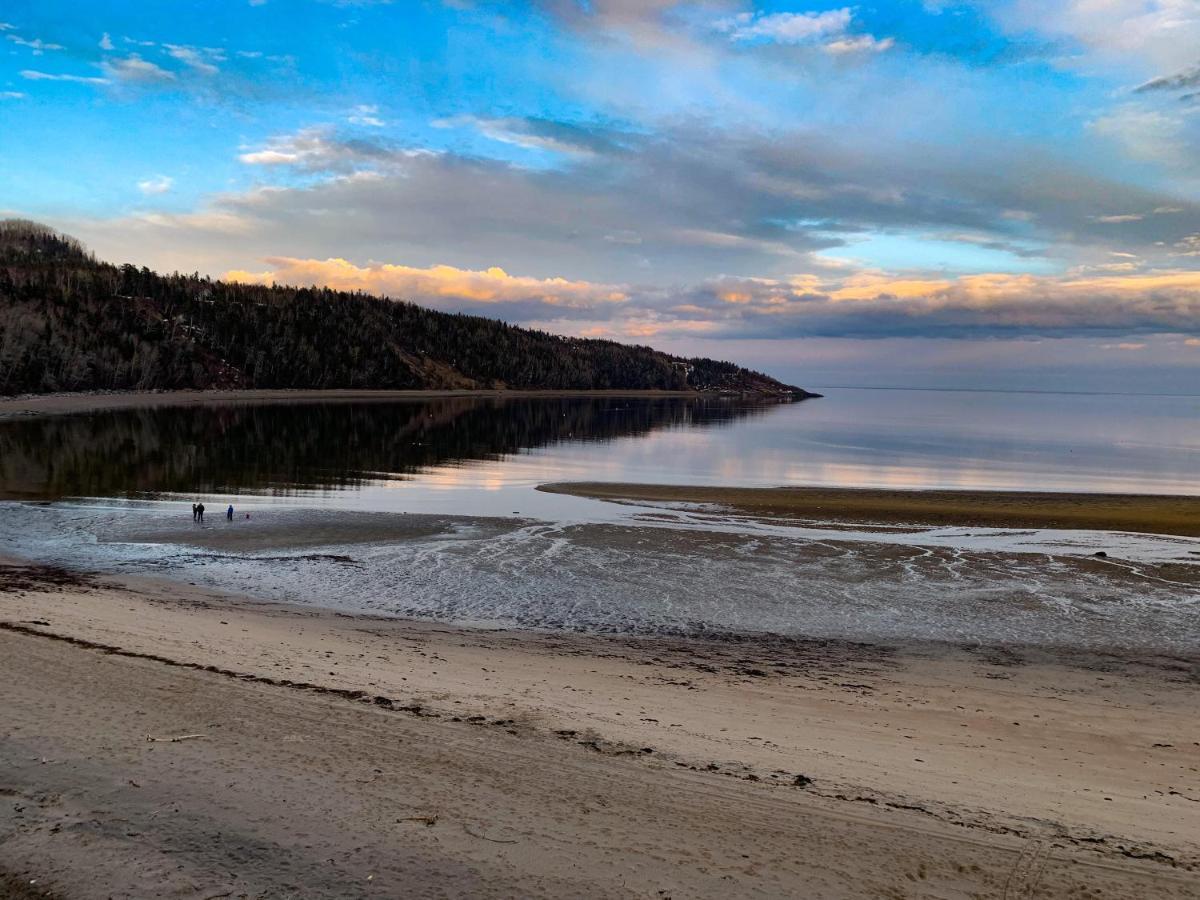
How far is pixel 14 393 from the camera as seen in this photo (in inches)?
4446

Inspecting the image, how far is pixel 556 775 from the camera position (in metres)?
7.48

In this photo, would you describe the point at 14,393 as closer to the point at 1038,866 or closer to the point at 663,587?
the point at 663,587

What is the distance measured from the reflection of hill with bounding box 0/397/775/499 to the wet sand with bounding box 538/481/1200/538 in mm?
15344

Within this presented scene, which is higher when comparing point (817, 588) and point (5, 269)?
point (5, 269)

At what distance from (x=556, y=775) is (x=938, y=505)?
106 feet

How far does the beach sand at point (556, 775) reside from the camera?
5.91 meters

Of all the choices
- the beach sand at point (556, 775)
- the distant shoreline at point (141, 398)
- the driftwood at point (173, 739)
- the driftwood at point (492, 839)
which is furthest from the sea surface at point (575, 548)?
the distant shoreline at point (141, 398)

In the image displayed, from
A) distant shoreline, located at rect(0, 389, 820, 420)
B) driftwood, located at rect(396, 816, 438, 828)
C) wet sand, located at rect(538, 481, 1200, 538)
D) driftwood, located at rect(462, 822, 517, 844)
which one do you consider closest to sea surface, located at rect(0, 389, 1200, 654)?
wet sand, located at rect(538, 481, 1200, 538)

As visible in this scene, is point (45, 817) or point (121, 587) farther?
point (121, 587)

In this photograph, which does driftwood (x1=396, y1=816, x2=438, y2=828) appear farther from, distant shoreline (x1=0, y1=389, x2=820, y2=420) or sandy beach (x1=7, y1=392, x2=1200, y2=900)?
distant shoreline (x1=0, y1=389, x2=820, y2=420)

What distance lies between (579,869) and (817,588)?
14.8m

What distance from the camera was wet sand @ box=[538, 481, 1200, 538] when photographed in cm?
3084

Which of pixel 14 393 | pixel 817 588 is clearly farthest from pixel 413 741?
pixel 14 393

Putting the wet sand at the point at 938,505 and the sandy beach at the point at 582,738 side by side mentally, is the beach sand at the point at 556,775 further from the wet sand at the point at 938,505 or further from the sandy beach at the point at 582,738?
the wet sand at the point at 938,505
